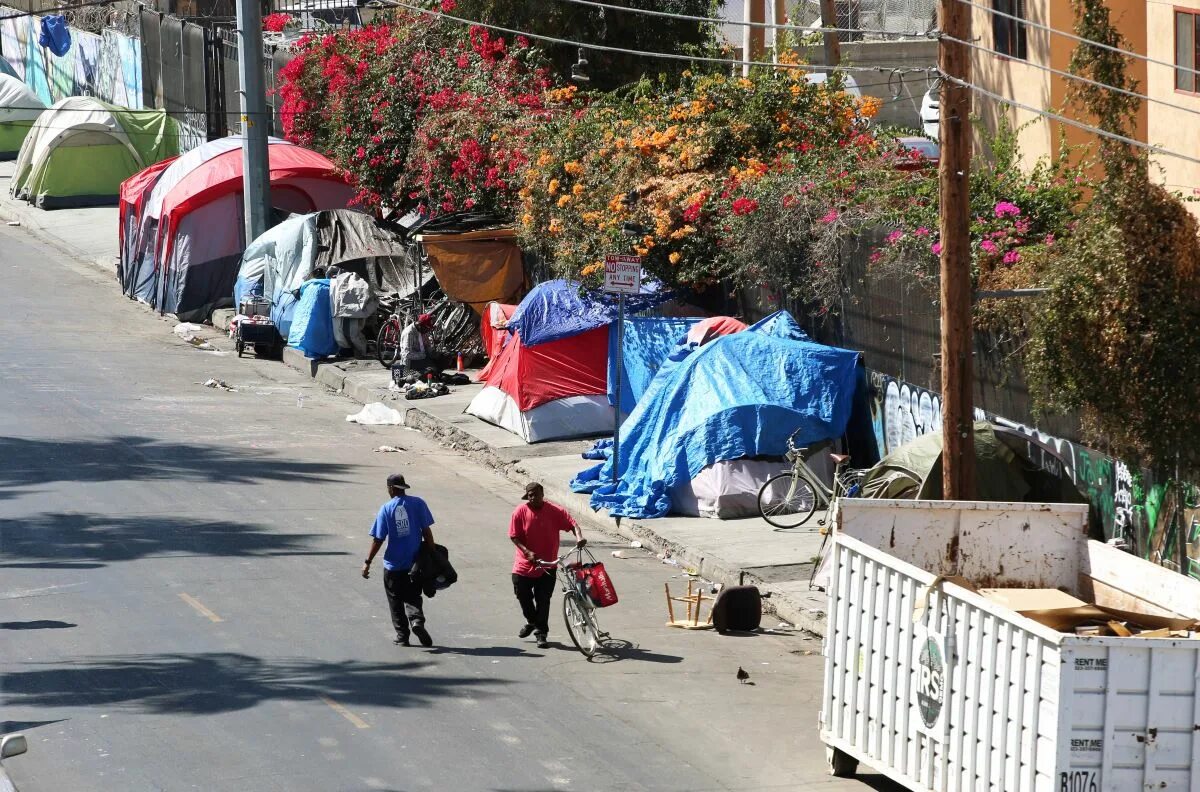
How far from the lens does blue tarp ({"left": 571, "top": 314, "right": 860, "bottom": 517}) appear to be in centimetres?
1691

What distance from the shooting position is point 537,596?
12.8 meters

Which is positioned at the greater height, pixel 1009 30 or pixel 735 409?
pixel 1009 30

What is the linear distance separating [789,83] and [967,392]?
8480 mm

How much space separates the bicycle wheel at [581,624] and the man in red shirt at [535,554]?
245 mm

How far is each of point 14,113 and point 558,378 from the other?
3356 centimetres

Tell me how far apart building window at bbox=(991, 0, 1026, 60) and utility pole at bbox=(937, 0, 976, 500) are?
14.5 meters

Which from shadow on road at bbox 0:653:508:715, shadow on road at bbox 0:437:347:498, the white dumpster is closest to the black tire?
the white dumpster

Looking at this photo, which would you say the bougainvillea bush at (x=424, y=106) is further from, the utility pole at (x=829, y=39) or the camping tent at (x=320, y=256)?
the utility pole at (x=829, y=39)

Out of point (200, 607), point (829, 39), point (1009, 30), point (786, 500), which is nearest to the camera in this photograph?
point (200, 607)

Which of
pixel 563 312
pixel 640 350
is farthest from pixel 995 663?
pixel 563 312

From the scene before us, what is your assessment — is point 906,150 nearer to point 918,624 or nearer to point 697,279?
point 697,279

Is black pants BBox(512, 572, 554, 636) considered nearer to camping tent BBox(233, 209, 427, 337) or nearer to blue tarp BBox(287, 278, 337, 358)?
blue tarp BBox(287, 278, 337, 358)

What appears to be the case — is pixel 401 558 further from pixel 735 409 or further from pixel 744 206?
pixel 744 206

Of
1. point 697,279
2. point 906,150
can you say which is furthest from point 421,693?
point 906,150
